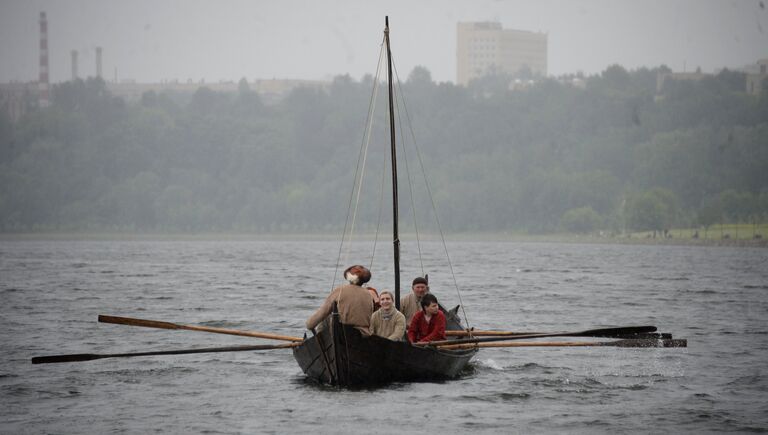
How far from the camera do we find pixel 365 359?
26.0 m

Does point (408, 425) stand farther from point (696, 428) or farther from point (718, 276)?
point (718, 276)

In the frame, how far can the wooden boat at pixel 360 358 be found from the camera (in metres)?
25.5

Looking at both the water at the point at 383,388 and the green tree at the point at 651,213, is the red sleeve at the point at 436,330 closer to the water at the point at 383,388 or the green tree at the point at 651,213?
the water at the point at 383,388

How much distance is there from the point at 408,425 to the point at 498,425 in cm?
165

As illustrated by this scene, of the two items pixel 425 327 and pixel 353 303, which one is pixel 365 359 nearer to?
pixel 353 303

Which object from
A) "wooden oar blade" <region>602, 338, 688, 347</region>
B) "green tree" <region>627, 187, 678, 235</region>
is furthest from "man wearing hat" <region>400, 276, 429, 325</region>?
"green tree" <region>627, 187, 678, 235</region>

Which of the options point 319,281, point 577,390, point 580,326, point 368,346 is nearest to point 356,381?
point 368,346

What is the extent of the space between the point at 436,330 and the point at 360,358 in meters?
2.30

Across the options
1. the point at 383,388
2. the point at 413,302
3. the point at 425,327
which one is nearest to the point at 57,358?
the point at 383,388

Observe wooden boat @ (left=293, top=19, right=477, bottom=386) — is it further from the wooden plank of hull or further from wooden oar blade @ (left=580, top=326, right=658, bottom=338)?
wooden oar blade @ (left=580, top=326, right=658, bottom=338)

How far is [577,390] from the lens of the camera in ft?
93.2

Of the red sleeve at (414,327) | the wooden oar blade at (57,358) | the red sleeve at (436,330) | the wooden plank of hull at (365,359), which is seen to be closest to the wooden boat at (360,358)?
the wooden plank of hull at (365,359)

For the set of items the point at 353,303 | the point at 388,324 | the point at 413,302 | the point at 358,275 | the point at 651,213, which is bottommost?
the point at 651,213

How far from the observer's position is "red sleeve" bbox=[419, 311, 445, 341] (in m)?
27.6
